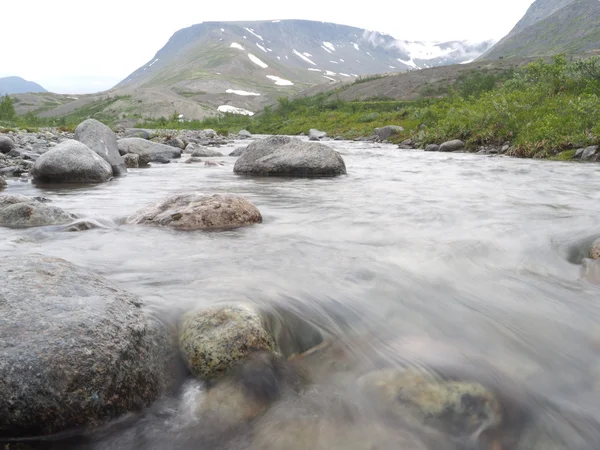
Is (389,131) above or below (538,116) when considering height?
below

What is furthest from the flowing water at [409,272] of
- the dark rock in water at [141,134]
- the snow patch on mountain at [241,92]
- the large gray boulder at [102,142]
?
the snow patch on mountain at [241,92]

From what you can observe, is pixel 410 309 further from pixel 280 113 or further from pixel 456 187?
pixel 280 113

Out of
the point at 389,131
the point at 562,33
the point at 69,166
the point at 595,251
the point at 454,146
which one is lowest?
the point at 69,166

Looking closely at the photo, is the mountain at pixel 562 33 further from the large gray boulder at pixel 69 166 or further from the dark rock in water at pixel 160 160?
the large gray boulder at pixel 69 166

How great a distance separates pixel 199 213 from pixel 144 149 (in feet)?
37.0

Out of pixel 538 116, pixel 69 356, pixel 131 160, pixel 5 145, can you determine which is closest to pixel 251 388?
pixel 69 356

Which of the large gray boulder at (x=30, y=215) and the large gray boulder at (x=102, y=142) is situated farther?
the large gray boulder at (x=102, y=142)

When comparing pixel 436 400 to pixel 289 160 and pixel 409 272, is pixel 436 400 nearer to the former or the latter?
pixel 409 272

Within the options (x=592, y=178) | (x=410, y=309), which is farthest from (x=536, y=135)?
(x=410, y=309)

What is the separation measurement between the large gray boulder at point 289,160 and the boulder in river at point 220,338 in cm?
793

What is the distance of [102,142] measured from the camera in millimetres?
11828

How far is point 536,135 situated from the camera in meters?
15.0

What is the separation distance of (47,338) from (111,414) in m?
0.44

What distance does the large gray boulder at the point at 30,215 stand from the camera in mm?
5176
